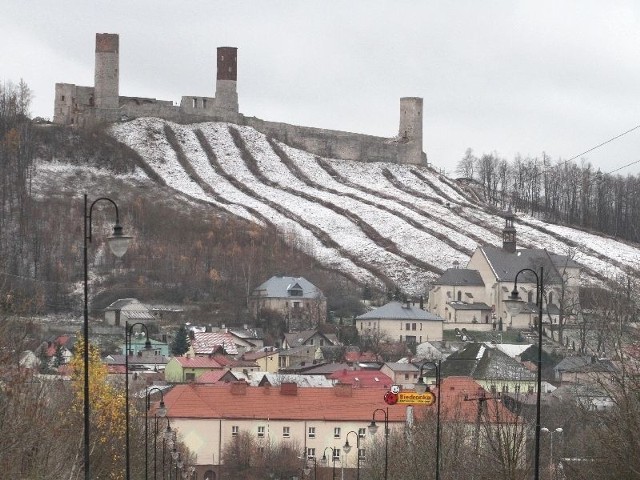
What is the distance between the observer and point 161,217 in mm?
134625

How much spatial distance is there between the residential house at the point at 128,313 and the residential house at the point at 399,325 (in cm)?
1210

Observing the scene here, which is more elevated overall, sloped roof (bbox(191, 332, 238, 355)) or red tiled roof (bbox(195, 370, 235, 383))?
sloped roof (bbox(191, 332, 238, 355))

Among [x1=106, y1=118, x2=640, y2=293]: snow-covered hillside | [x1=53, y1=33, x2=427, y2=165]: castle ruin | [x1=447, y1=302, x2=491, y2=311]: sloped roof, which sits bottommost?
[x1=447, y1=302, x2=491, y2=311]: sloped roof

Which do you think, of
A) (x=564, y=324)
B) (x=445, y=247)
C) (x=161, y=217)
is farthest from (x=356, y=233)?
(x=564, y=324)

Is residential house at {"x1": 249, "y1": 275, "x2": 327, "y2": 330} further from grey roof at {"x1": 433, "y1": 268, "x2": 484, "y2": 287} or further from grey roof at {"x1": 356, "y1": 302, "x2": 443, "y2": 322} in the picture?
grey roof at {"x1": 433, "y1": 268, "x2": 484, "y2": 287}

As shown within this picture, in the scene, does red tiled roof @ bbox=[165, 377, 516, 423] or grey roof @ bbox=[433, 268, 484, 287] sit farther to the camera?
grey roof @ bbox=[433, 268, 484, 287]

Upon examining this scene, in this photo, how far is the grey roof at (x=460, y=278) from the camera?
129m

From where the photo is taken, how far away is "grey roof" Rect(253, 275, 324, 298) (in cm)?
12406

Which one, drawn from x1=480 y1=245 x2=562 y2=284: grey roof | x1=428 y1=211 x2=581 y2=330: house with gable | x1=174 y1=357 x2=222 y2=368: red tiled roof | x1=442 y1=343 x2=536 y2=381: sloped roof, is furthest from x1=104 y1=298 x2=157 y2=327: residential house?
x1=480 y1=245 x2=562 y2=284: grey roof

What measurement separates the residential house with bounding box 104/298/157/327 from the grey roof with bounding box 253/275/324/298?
902 centimetres

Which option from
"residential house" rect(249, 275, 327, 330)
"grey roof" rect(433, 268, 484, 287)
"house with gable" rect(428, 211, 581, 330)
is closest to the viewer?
"residential house" rect(249, 275, 327, 330)

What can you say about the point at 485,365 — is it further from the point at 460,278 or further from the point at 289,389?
the point at 460,278

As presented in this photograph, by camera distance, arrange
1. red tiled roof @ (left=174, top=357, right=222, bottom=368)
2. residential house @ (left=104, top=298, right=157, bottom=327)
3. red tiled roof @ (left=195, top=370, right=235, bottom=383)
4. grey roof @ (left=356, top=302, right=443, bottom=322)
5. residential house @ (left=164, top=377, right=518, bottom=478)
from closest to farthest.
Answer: residential house @ (left=164, top=377, right=518, bottom=478)
red tiled roof @ (left=195, top=370, right=235, bottom=383)
red tiled roof @ (left=174, top=357, right=222, bottom=368)
residential house @ (left=104, top=298, right=157, bottom=327)
grey roof @ (left=356, top=302, right=443, bottom=322)

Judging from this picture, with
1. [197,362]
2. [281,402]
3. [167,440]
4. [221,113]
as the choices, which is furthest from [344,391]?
[221,113]
